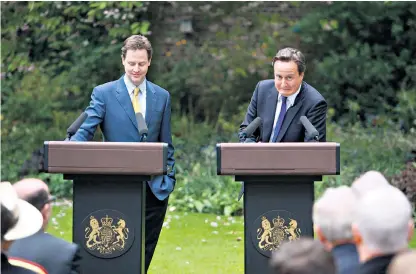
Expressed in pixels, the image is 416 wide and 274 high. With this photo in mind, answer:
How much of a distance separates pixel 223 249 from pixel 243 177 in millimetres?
3073

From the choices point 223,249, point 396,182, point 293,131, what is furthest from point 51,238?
point 396,182

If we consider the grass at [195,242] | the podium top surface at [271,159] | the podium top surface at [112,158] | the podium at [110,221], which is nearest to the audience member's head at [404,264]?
the podium top surface at [271,159]

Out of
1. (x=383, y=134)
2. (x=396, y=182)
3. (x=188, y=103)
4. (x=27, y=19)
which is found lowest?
(x=396, y=182)

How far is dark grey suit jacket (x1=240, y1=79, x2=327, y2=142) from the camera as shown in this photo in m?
5.83

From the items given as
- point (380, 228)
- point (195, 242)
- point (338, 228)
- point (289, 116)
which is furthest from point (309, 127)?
point (195, 242)

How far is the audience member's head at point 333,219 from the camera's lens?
3711 mm

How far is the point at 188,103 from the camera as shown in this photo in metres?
13.6

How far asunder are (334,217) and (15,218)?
127 cm

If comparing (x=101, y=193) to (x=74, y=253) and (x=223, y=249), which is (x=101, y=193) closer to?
(x=74, y=253)

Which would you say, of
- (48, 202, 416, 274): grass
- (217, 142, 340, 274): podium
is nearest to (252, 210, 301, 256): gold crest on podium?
(217, 142, 340, 274): podium

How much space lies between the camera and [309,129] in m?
5.40

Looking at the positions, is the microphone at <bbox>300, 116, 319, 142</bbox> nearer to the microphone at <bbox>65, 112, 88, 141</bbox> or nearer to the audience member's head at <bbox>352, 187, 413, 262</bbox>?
the microphone at <bbox>65, 112, 88, 141</bbox>

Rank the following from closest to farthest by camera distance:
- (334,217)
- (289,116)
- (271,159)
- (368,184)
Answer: (334,217)
(368,184)
(271,159)
(289,116)

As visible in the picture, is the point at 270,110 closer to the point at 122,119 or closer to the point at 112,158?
the point at 122,119
